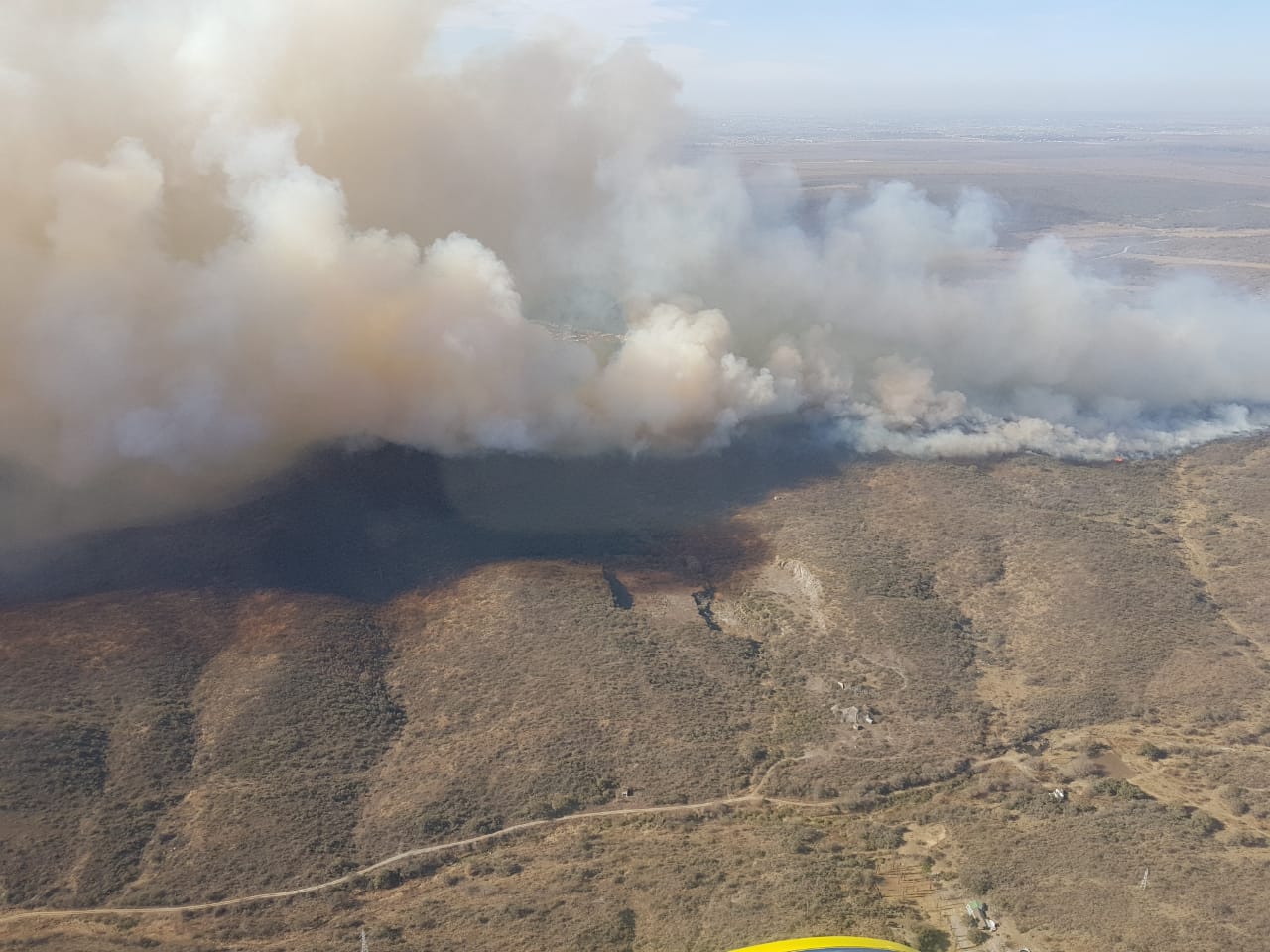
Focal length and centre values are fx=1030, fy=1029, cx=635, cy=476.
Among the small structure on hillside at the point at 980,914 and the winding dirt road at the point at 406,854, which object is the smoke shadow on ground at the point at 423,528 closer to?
the winding dirt road at the point at 406,854

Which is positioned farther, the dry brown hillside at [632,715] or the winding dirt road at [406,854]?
the dry brown hillside at [632,715]

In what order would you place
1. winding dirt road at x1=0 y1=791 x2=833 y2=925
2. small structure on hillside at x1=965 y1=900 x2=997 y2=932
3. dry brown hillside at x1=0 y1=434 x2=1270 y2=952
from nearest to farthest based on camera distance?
winding dirt road at x1=0 y1=791 x2=833 y2=925
small structure on hillside at x1=965 y1=900 x2=997 y2=932
dry brown hillside at x1=0 y1=434 x2=1270 y2=952

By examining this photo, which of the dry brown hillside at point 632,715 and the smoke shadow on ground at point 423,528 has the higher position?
the smoke shadow on ground at point 423,528

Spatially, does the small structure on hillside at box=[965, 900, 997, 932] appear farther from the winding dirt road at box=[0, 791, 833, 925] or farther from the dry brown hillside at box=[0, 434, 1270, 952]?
the winding dirt road at box=[0, 791, 833, 925]

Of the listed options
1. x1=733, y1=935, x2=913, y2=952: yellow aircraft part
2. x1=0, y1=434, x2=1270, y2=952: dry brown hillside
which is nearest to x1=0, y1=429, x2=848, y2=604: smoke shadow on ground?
x1=0, y1=434, x2=1270, y2=952: dry brown hillside

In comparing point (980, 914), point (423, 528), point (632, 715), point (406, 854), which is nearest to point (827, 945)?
point (980, 914)

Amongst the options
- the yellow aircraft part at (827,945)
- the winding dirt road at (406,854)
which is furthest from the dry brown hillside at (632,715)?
the yellow aircraft part at (827,945)
